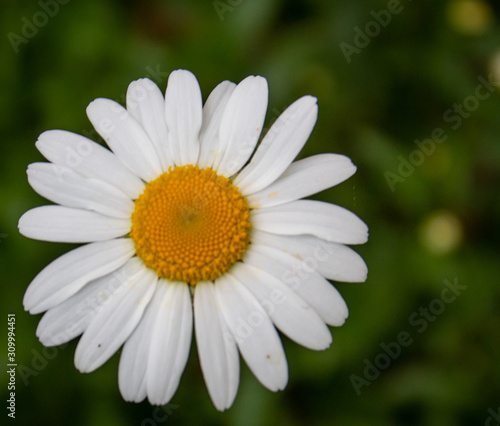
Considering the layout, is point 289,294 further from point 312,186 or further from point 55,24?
point 55,24

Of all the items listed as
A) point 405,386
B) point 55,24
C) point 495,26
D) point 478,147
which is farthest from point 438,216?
point 55,24

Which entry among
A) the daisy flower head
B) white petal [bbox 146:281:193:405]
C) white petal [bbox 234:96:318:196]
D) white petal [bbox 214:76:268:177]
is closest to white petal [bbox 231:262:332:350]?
the daisy flower head

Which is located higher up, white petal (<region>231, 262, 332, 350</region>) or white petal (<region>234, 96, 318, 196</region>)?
white petal (<region>234, 96, 318, 196</region>)

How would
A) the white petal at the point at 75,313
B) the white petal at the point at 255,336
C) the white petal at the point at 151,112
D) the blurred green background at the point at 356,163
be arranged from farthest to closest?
the blurred green background at the point at 356,163 < the white petal at the point at 151,112 < the white petal at the point at 75,313 < the white petal at the point at 255,336

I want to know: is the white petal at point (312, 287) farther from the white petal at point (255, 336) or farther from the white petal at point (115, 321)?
the white petal at point (115, 321)

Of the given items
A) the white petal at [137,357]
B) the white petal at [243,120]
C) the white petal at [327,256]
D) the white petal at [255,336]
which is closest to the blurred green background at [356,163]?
the white petal at [137,357]

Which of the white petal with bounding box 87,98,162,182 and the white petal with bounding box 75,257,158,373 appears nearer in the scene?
the white petal with bounding box 75,257,158,373

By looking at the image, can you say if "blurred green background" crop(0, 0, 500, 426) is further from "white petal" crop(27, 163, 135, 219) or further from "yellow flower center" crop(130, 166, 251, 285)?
"yellow flower center" crop(130, 166, 251, 285)
